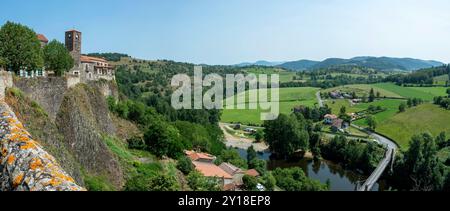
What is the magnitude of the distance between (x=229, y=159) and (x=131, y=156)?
16.7 metres

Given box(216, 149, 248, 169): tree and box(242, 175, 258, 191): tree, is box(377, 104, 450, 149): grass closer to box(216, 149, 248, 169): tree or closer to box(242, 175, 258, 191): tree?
box(216, 149, 248, 169): tree

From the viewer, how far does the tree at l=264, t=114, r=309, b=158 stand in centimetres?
5878

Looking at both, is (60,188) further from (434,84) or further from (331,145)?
(434,84)

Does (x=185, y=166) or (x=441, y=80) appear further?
(x=441, y=80)

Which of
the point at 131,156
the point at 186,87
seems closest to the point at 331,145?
the point at 131,156

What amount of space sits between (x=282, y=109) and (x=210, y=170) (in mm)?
61328

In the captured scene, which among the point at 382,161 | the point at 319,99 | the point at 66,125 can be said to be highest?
the point at 66,125

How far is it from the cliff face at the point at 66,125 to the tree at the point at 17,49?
9.91 feet

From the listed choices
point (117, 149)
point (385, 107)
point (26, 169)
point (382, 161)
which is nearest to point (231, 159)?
point (117, 149)

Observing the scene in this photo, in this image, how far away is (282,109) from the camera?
91.9 m

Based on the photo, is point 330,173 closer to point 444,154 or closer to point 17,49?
point 444,154

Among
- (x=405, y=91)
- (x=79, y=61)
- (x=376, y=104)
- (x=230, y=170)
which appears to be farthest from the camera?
(x=405, y=91)

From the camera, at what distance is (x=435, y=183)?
1564 inches

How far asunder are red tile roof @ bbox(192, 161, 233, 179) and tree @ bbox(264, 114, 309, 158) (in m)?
25.9
